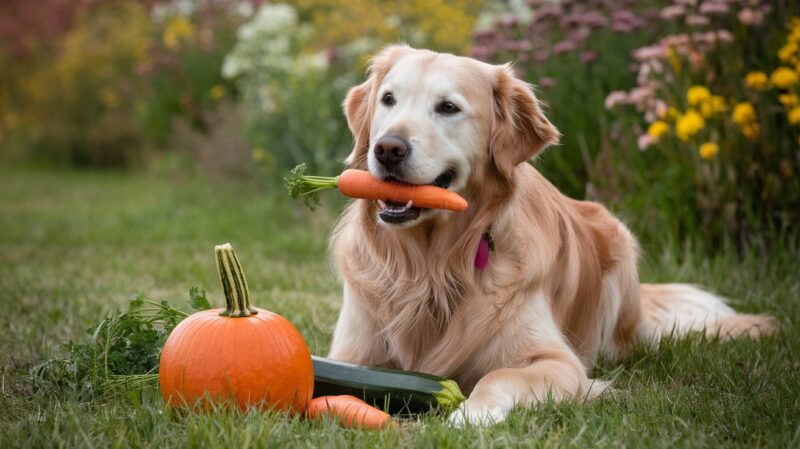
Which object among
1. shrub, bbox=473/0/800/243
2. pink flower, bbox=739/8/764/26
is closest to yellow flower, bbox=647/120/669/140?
shrub, bbox=473/0/800/243

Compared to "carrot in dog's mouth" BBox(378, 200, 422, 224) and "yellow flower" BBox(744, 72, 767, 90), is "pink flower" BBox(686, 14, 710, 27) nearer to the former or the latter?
"yellow flower" BBox(744, 72, 767, 90)

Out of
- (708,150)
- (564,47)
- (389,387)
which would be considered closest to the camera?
(389,387)

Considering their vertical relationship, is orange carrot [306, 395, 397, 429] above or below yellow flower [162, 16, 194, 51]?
below

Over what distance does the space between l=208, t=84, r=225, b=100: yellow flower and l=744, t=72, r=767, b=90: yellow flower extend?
6.97 metres

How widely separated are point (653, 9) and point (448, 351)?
13.2 ft

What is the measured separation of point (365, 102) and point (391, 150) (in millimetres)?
663

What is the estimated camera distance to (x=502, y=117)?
10.8 feet

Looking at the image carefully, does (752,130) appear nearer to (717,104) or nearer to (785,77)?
(717,104)

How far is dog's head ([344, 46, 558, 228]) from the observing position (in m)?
2.97

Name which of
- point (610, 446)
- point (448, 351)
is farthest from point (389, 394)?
point (610, 446)

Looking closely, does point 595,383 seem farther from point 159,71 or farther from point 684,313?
point 159,71

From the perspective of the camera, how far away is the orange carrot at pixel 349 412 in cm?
256

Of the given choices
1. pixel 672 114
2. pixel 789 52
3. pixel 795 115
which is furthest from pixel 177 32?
pixel 795 115

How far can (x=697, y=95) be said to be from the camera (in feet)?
15.9
